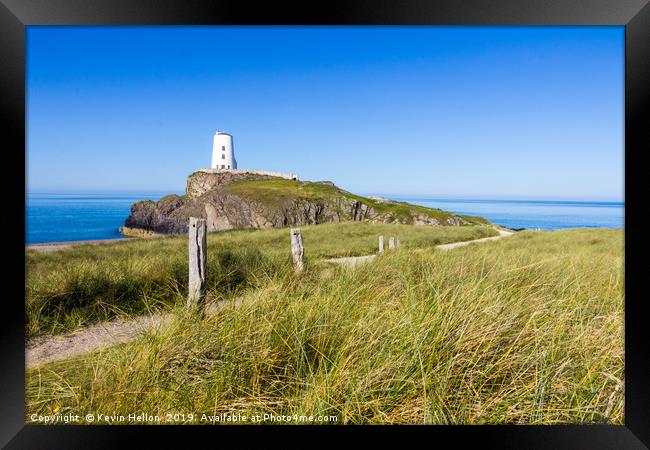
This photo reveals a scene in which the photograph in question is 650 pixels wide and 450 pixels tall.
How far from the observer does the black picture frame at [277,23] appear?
1673 millimetres

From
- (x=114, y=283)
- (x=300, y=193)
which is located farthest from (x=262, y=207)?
(x=114, y=283)

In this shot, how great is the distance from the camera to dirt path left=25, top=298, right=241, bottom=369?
223 cm

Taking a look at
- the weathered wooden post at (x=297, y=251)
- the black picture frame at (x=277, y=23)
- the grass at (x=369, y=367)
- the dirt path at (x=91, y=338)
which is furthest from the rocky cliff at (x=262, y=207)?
the grass at (x=369, y=367)

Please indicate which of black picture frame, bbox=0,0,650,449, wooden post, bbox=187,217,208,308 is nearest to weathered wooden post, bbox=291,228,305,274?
wooden post, bbox=187,217,208,308

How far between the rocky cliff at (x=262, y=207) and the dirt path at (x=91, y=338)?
203 centimetres

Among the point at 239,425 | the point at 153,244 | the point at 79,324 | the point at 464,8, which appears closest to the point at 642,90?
the point at 464,8

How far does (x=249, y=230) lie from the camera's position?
9.67 m

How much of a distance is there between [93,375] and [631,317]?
3.05 meters

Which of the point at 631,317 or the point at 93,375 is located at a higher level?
the point at 631,317

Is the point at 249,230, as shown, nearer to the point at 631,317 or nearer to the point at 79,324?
the point at 79,324

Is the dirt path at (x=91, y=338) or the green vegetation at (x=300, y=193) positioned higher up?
the green vegetation at (x=300, y=193)

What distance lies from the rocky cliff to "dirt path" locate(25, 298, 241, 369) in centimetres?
203

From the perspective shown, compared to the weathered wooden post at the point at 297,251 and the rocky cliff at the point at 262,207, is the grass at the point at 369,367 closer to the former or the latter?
the weathered wooden post at the point at 297,251

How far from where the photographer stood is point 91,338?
273cm
